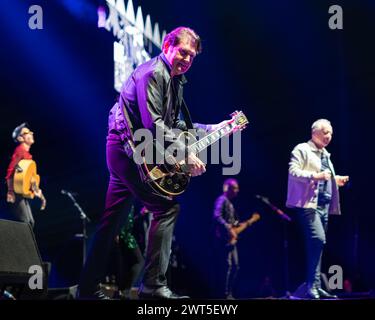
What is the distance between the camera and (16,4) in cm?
950

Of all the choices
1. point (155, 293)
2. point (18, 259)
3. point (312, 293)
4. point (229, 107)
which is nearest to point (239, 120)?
point (155, 293)

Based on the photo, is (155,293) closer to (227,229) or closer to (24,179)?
(24,179)

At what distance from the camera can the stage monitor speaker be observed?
4.41 metres

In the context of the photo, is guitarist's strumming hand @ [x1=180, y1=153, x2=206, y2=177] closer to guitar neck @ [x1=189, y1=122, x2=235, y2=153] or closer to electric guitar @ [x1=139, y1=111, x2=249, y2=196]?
electric guitar @ [x1=139, y1=111, x2=249, y2=196]

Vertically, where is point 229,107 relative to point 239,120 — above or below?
above

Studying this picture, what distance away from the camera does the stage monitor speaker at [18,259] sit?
4406mm

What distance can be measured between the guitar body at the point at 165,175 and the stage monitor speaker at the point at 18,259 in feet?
3.95

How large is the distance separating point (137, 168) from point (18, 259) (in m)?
1.18

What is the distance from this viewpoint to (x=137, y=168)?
15.0 ft

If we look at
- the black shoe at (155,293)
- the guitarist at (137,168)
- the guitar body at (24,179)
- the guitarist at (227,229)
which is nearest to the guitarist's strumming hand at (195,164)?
the guitarist at (137,168)

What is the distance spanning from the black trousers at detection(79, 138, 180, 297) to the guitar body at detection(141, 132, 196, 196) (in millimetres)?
86

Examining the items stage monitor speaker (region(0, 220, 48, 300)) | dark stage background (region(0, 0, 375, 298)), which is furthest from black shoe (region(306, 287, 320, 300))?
dark stage background (region(0, 0, 375, 298))
